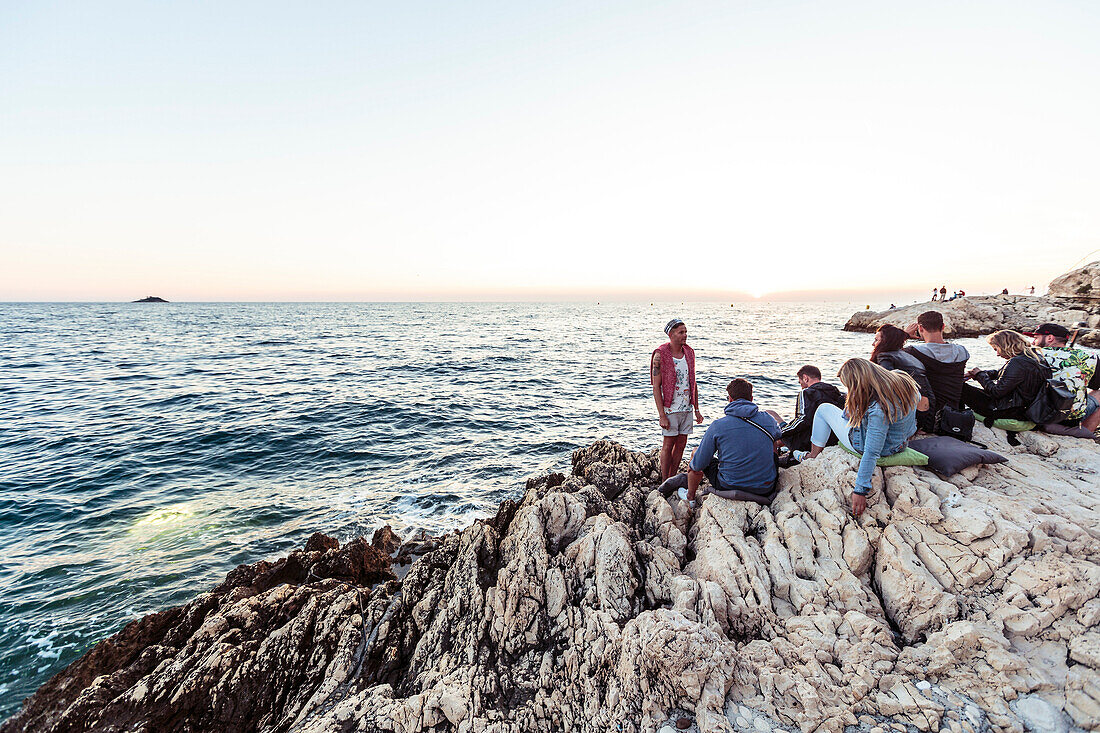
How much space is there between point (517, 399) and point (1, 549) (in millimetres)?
15315

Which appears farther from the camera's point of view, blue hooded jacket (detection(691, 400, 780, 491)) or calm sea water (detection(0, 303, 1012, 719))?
calm sea water (detection(0, 303, 1012, 719))

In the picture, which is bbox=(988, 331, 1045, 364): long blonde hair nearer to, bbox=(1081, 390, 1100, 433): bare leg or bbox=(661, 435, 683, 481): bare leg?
bbox=(1081, 390, 1100, 433): bare leg

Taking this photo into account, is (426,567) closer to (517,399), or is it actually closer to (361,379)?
(517,399)

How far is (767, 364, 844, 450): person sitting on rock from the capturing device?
6.53 meters

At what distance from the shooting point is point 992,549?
14.1 feet

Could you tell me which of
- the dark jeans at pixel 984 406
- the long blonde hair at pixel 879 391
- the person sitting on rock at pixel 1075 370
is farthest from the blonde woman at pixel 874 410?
the person sitting on rock at pixel 1075 370

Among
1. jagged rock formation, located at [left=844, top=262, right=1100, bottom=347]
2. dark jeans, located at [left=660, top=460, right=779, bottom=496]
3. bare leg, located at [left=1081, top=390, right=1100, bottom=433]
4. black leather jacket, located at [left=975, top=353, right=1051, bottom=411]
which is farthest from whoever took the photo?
jagged rock formation, located at [left=844, top=262, right=1100, bottom=347]

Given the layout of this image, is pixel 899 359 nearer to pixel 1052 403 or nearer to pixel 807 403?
pixel 807 403

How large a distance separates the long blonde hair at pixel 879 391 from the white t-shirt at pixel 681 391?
260cm

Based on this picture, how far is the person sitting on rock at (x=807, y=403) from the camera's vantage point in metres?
6.53

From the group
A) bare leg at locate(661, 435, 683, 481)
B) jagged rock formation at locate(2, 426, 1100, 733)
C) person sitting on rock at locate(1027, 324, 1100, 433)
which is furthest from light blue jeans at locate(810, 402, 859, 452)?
person sitting on rock at locate(1027, 324, 1100, 433)

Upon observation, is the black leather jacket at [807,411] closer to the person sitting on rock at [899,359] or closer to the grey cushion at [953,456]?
the person sitting on rock at [899,359]

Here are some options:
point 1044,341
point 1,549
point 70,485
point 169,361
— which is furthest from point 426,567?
point 169,361

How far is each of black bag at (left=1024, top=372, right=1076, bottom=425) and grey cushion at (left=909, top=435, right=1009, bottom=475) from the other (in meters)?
1.38
